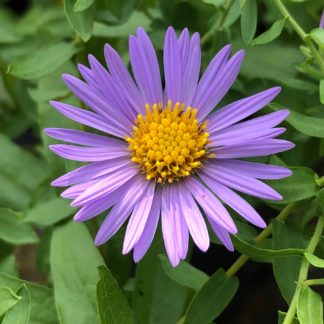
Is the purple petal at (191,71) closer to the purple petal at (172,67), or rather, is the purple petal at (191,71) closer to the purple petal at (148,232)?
the purple petal at (172,67)

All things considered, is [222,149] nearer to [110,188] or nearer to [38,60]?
[110,188]

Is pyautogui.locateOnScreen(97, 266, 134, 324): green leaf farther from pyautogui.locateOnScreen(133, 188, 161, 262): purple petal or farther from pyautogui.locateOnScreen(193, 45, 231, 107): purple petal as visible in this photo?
pyautogui.locateOnScreen(193, 45, 231, 107): purple petal

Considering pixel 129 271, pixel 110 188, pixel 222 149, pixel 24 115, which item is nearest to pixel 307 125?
pixel 222 149

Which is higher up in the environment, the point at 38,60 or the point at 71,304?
the point at 38,60

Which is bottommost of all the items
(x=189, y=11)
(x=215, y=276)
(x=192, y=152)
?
(x=215, y=276)

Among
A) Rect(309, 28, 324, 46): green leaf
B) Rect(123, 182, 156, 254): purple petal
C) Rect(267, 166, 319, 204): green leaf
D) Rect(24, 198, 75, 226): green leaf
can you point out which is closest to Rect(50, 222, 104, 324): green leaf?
Rect(24, 198, 75, 226): green leaf

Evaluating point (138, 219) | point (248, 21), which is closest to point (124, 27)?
point (248, 21)

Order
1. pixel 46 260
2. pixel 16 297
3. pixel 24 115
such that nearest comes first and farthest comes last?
pixel 16 297 < pixel 46 260 < pixel 24 115

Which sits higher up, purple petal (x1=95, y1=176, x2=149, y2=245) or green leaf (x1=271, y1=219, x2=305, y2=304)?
purple petal (x1=95, y1=176, x2=149, y2=245)

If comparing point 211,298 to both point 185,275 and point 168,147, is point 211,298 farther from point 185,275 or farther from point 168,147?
point 168,147
